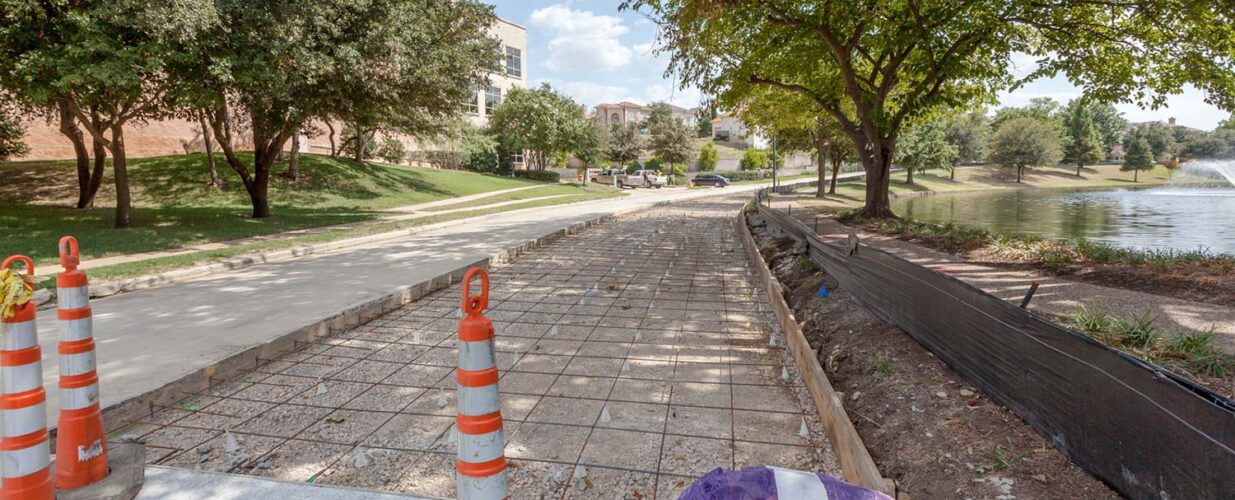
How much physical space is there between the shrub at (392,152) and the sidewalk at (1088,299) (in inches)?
1455

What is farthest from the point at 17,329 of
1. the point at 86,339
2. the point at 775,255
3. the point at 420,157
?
the point at 420,157

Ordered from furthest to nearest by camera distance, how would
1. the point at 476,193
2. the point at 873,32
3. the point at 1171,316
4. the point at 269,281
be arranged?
the point at 476,193 < the point at 873,32 < the point at 269,281 < the point at 1171,316

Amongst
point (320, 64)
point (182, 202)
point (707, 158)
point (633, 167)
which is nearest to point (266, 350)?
point (320, 64)

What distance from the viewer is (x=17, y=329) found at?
2.75m

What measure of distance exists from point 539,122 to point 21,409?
140 feet

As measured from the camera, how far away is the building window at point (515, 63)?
56.6 metres

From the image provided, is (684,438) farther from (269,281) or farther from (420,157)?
(420,157)

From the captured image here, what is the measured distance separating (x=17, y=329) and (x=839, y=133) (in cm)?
3158

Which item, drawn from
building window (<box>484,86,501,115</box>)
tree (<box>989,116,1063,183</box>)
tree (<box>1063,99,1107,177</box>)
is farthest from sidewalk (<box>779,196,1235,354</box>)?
tree (<box>1063,99,1107,177</box>)

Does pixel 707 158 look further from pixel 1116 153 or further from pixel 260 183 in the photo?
pixel 1116 153

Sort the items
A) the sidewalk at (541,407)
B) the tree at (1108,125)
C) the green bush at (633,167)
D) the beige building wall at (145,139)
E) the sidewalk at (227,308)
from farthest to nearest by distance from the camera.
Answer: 1. the tree at (1108,125)
2. the green bush at (633,167)
3. the beige building wall at (145,139)
4. the sidewalk at (227,308)
5. the sidewalk at (541,407)

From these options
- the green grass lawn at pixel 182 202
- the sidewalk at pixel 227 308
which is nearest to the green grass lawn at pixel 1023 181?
the green grass lawn at pixel 182 202

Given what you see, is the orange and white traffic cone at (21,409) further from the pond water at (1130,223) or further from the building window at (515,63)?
the building window at (515,63)

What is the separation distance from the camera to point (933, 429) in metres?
3.64
